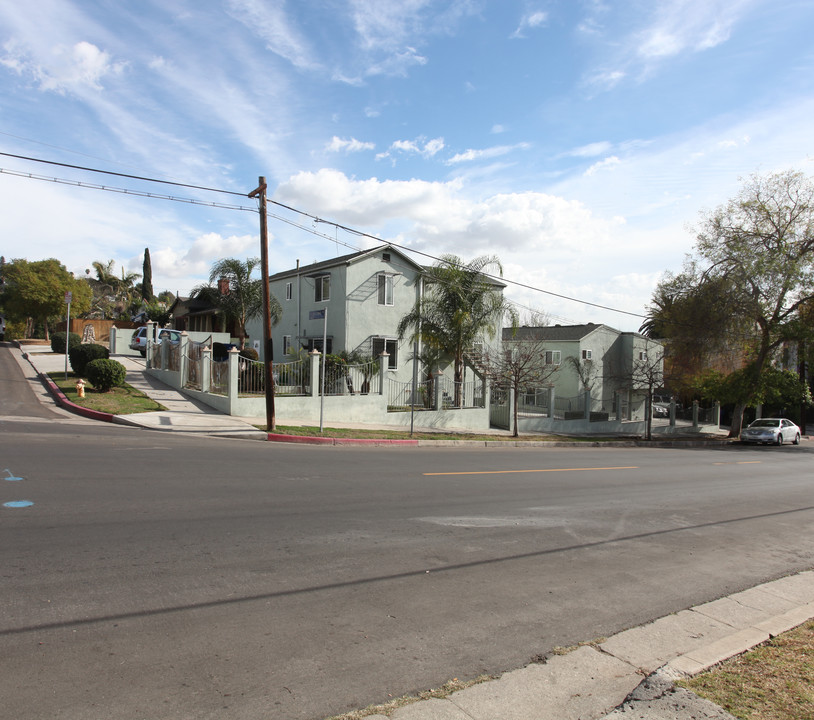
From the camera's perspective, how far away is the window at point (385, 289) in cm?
2950

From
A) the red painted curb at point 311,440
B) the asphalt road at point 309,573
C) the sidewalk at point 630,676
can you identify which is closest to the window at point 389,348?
the red painted curb at point 311,440

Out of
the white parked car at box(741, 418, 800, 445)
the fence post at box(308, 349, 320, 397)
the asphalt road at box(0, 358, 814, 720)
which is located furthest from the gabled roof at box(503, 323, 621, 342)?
the asphalt road at box(0, 358, 814, 720)

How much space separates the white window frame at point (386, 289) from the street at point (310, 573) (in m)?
18.9

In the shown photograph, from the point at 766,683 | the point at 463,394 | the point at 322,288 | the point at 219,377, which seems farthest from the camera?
the point at 322,288

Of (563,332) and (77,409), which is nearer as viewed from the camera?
(77,409)

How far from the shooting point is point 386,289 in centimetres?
2972

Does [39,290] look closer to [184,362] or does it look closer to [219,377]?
[184,362]

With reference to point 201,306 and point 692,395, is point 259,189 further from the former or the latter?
point 692,395

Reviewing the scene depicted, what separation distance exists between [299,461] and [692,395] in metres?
38.7

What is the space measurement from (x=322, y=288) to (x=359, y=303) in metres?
2.55

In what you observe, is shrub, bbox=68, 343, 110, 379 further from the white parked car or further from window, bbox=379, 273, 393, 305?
the white parked car

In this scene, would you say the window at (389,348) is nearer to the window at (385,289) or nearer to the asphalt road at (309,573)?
the window at (385,289)

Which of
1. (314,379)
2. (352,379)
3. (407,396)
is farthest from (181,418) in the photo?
(407,396)

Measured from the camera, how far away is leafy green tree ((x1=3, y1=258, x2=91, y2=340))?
42.6 m
